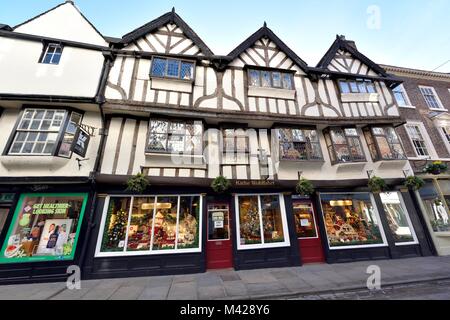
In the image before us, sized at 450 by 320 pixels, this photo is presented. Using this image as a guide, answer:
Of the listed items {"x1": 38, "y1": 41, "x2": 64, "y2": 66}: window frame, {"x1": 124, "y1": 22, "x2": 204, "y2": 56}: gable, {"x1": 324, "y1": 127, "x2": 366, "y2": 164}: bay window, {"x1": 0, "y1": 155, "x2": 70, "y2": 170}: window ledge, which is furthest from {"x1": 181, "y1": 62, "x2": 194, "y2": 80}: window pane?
{"x1": 324, "y1": 127, "x2": 366, "y2": 164}: bay window

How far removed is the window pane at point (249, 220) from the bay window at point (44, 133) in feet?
21.9

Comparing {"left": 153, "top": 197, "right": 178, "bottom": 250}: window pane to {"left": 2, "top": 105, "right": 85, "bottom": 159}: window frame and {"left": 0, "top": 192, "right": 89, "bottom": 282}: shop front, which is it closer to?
{"left": 0, "top": 192, "right": 89, "bottom": 282}: shop front

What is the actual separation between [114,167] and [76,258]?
10.3ft

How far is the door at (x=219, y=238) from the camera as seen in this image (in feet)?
22.2

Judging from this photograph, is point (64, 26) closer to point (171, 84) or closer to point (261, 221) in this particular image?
point (171, 84)

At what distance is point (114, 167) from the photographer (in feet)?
21.9

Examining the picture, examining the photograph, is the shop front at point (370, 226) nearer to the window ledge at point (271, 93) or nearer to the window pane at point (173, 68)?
the window ledge at point (271, 93)

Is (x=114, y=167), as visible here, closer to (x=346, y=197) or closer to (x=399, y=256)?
(x=346, y=197)

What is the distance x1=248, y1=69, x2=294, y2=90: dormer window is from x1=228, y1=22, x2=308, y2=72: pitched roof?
3.84ft

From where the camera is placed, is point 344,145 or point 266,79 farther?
point 266,79

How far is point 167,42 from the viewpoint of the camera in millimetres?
8672

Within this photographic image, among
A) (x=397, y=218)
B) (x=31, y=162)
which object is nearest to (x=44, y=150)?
(x=31, y=162)
